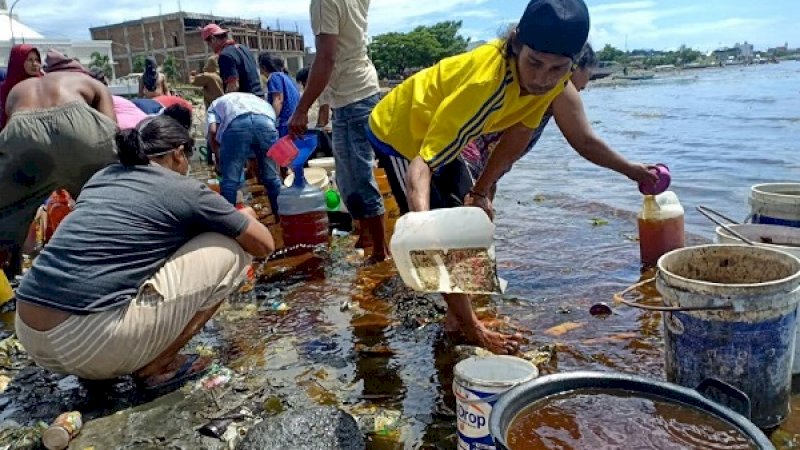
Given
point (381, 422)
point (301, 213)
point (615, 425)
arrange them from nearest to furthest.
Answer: point (615, 425), point (381, 422), point (301, 213)

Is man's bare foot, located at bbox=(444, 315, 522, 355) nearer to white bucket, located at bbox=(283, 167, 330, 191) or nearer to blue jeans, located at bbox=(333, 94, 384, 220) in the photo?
blue jeans, located at bbox=(333, 94, 384, 220)

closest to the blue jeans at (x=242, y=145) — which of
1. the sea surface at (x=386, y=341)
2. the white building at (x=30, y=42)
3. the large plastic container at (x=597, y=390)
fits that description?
the sea surface at (x=386, y=341)

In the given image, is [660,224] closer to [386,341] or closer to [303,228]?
[386,341]

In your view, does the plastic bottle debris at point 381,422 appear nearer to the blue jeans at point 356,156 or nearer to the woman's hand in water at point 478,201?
the woman's hand in water at point 478,201

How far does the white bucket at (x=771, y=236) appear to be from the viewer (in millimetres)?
2496

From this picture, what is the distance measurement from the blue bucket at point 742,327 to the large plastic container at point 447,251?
1.96ft

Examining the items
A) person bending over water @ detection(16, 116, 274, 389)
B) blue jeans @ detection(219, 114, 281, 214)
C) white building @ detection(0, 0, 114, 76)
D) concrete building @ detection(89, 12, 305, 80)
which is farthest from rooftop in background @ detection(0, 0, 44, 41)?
person bending over water @ detection(16, 116, 274, 389)

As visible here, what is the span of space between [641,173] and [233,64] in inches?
206

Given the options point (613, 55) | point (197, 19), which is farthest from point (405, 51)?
point (613, 55)

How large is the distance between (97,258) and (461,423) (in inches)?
64.0

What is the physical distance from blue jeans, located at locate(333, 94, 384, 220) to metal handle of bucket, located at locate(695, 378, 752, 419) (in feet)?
9.41

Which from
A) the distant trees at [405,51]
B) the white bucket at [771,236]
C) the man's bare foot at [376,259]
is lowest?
the man's bare foot at [376,259]

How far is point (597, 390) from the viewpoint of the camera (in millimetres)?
1873

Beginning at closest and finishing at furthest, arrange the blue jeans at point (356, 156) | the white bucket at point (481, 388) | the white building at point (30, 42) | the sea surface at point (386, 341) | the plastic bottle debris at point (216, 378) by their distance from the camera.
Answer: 1. the white bucket at point (481, 388)
2. the sea surface at point (386, 341)
3. the plastic bottle debris at point (216, 378)
4. the blue jeans at point (356, 156)
5. the white building at point (30, 42)
